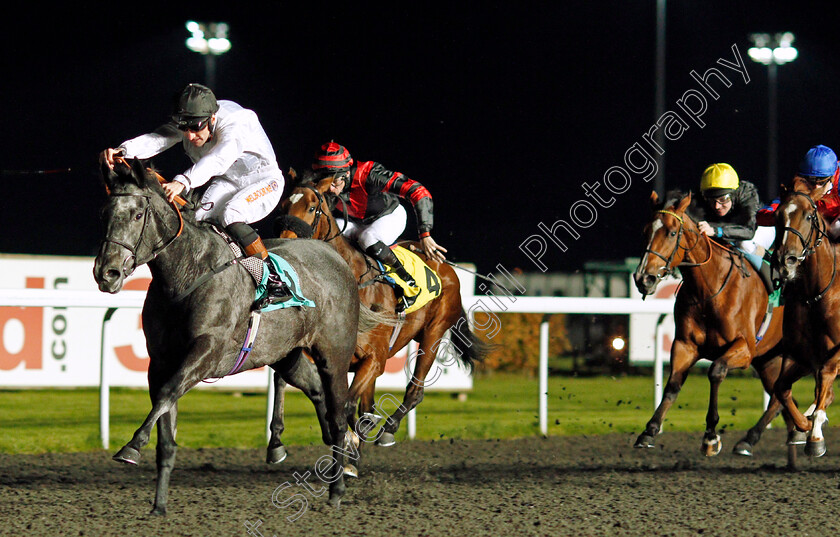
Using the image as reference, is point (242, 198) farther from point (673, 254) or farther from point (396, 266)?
point (673, 254)

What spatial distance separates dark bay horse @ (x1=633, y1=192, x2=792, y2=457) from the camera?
4930 mm

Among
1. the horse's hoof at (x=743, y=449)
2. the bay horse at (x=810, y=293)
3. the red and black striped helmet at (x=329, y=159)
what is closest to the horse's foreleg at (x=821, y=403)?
the bay horse at (x=810, y=293)

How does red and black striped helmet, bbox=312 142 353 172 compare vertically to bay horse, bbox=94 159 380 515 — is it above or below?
above

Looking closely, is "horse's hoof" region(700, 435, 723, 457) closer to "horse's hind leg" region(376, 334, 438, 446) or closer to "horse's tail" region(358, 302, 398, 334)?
"horse's hind leg" region(376, 334, 438, 446)

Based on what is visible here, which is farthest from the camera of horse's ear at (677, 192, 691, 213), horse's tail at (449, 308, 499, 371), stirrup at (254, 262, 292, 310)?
horse's tail at (449, 308, 499, 371)

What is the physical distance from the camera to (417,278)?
5.43m

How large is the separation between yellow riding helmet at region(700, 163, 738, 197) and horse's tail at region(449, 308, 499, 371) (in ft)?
5.81

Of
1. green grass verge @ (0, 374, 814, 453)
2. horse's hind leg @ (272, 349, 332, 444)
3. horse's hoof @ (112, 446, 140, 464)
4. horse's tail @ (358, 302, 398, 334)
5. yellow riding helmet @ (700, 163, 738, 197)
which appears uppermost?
yellow riding helmet @ (700, 163, 738, 197)

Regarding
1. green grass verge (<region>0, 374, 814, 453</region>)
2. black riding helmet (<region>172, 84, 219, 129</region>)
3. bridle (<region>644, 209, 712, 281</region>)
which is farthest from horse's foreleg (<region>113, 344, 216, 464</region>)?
bridle (<region>644, 209, 712, 281</region>)

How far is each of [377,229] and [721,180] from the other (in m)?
1.95

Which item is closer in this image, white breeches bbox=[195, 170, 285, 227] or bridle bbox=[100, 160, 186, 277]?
bridle bbox=[100, 160, 186, 277]

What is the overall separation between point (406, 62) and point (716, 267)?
1164 cm

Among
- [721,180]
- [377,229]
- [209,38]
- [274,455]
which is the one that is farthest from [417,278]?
[209,38]

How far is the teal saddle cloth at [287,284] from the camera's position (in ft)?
12.6
